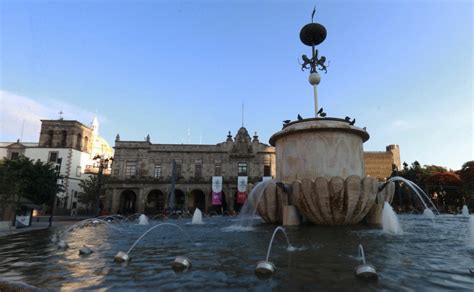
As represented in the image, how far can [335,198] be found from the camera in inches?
363

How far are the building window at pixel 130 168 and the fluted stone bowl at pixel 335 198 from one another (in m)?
42.1

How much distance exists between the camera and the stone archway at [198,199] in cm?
4766

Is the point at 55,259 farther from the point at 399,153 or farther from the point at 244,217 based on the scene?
the point at 399,153

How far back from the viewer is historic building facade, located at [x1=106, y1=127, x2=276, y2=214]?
46719 millimetres

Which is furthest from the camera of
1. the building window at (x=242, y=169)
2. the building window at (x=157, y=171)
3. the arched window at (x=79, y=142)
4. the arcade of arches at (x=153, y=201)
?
the arched window at (x=79, y=142)

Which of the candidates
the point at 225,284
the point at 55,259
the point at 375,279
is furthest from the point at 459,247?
the point at 55,259

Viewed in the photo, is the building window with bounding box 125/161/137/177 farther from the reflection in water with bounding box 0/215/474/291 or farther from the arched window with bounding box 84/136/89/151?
the reflection in water with bounding box 0/215/474/291

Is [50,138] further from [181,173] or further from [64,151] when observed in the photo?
[181,173]

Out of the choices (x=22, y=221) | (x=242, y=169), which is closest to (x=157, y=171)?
(x=242, y=169)

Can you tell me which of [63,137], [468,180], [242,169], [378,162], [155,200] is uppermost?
→ [378,162]

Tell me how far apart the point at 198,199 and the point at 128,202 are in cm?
1185

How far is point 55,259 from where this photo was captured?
5.56 m

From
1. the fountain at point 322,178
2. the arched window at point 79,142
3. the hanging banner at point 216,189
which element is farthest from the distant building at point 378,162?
the fountain at point 322,178

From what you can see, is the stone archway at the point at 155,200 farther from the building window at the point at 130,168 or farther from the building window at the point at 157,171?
the building window at the point at 130,168
